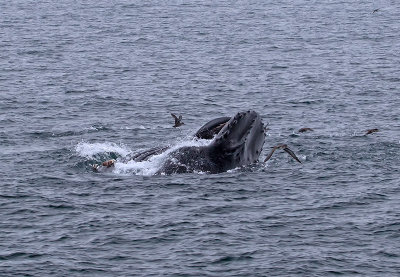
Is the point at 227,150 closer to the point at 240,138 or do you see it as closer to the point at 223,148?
the point at 223,148

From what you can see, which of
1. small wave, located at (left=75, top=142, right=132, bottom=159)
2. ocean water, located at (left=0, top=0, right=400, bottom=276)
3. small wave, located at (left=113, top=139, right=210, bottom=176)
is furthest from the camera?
small wave, located at (left=75, top=142, right=132, bottom=159)

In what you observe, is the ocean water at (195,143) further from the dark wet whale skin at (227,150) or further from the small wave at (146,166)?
the dark wet whale skin at (227,150)

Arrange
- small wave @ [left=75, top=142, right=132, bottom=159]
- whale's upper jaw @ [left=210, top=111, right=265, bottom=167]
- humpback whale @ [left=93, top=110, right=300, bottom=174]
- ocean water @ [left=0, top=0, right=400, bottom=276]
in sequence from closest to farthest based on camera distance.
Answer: ocean water @ [left=0, top=0, right=400, bottom=276] < whale's upper jaw @ [left=210, top=111, right=265, bottom=167] < humpback whale @ [left=93, top=110, right=300, bottom=174] < small wave @ [left=75, top=142, right=132, bottom=159]

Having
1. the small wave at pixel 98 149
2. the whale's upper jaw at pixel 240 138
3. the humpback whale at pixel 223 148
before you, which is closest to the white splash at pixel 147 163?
the small wave at pixel 98 149

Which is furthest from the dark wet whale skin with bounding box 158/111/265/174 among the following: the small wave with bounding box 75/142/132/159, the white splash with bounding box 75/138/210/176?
the small wave with bounding box 75/142/132/159

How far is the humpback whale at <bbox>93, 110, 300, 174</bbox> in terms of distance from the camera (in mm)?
36750

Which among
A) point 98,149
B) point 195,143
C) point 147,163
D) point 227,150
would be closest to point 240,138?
point 227,150

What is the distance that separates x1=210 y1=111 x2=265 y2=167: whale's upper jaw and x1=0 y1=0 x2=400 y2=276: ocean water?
4.66ft

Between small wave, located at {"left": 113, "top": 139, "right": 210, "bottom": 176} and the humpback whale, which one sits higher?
the humpback whale

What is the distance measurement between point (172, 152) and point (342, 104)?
81.3 ft

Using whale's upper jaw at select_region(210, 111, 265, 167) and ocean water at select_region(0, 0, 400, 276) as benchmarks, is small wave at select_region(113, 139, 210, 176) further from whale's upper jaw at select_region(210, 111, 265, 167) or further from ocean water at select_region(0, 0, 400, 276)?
whale's upper jaw at select_region(210, 111, 265, 167)

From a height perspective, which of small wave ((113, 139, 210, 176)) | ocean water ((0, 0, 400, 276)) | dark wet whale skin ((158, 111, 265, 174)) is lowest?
ocean water ((0, 0, 400, 276))

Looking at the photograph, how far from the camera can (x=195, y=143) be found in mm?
37625

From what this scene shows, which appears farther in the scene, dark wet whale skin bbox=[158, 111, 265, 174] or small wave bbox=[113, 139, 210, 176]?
small wave bbox=[113, 139, 210, 176]
